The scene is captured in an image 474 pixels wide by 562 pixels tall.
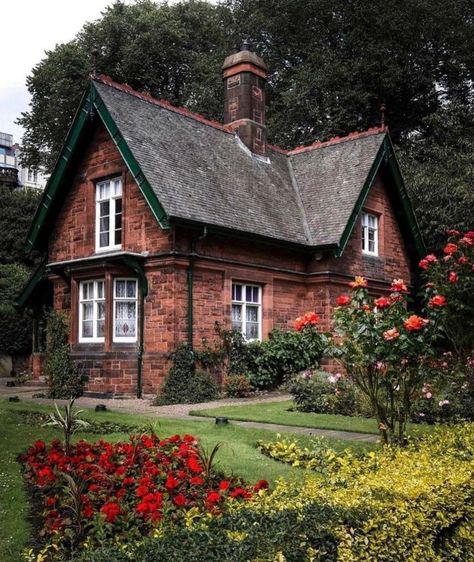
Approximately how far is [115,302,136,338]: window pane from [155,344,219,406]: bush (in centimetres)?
175

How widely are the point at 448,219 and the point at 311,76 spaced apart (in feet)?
36.8

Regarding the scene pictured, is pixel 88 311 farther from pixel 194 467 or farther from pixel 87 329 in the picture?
pixel 194 467

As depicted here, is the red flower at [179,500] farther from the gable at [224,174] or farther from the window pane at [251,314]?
the window pane at [251,314]

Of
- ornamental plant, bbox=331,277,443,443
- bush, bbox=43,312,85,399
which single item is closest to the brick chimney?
bush, bbox=43,312,85,399

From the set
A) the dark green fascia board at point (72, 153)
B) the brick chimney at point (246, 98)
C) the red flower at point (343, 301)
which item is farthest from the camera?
the brick chimney at point (246, 98)

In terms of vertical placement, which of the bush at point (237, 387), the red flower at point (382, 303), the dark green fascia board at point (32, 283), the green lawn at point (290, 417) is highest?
the dark green fascia board at point (32, 283)

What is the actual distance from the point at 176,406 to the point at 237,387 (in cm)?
220

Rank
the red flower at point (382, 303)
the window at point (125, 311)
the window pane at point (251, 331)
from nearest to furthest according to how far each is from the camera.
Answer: the red flower at point (382, 303) < the window at point (125, 311) < the window pane at point (251, 331)

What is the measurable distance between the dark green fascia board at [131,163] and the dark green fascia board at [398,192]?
614cm

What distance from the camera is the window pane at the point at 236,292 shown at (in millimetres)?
17641

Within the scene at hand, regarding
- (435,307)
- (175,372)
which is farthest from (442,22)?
(435,307)

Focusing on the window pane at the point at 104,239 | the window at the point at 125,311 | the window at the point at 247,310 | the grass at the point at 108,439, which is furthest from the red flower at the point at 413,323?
the window pane at the point at 104,239

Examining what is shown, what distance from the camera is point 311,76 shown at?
101 feet

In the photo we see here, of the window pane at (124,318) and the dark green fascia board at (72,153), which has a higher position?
the dark green fascia board at (72,153)
